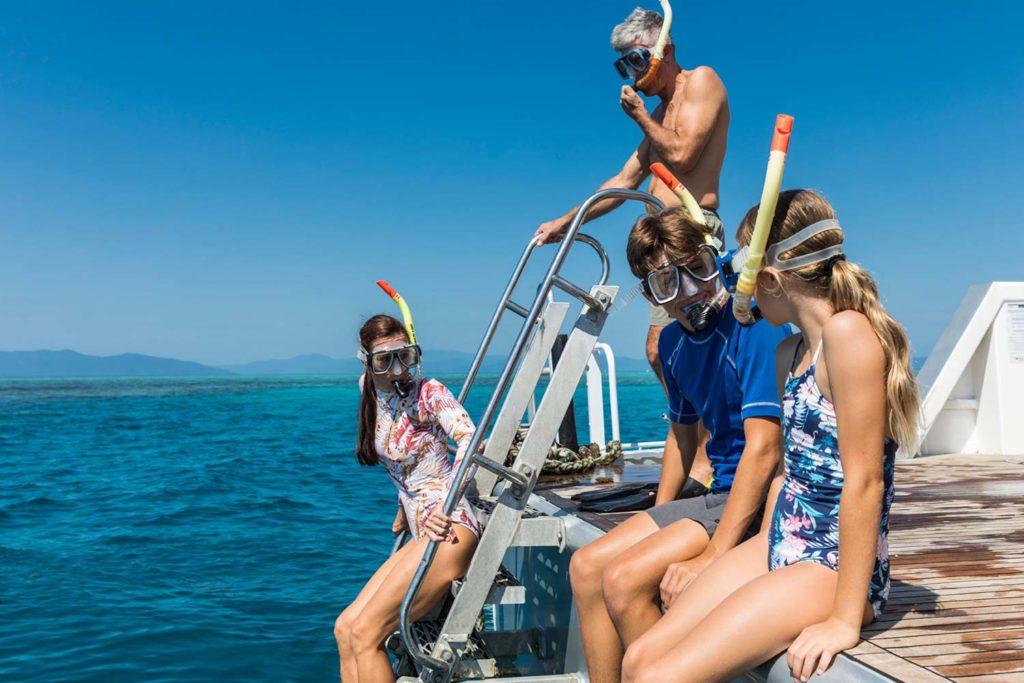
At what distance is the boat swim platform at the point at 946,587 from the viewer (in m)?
2.06

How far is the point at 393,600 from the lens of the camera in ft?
11.5

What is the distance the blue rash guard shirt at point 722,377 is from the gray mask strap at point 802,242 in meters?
0.65

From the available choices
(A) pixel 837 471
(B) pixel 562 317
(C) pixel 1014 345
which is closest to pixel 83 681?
(B) pixel 562 317

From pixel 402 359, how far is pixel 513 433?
0.65 metres

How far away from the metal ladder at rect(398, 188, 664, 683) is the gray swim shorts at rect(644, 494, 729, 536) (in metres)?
0.47

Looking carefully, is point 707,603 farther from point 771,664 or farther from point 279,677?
point 279,677

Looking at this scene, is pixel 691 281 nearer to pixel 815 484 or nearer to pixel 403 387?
pixel 815 484

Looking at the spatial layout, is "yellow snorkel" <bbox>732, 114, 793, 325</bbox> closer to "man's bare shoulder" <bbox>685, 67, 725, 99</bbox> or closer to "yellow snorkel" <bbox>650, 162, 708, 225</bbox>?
"yellow snorkel" <bbox>650, 162, 708, 225</bbox>

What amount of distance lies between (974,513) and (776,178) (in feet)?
9.07

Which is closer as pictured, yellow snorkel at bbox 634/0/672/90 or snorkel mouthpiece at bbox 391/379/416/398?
snorkel mouthpiece at bbox 391/379/416/398

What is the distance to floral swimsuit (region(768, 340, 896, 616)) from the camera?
2.23 m

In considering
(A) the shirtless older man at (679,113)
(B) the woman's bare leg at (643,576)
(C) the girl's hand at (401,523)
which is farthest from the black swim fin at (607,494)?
(B) the woman's bare leg at (643,576)

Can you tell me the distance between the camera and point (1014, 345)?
6.80 m

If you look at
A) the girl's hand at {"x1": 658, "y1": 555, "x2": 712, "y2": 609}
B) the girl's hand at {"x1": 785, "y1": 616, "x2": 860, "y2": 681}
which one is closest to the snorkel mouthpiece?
the girl's hand at {"x1": 658, "y1": 555, "x2": 712, "y2": 609}
